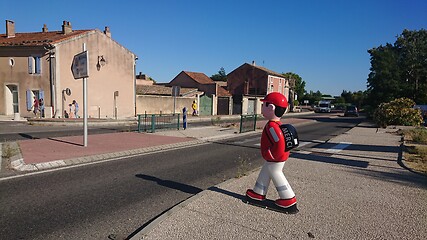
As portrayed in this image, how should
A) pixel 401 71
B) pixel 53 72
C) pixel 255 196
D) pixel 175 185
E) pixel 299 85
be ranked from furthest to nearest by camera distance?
pixel 299 85 < pixel 401 71 < pixel 53 72 < pixel 175 185 < pixel 255 196

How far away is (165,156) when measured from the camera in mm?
8422

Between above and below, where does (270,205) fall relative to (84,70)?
below

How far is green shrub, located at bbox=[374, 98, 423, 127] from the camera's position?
21250 millimetres

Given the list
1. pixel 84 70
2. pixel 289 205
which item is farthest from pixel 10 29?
pixel 289 205

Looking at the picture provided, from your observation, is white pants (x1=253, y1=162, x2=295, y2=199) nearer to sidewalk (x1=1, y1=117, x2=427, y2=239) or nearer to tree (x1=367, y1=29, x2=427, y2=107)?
sidewalk (x1=1, y1=117, x2=427, y2=239)

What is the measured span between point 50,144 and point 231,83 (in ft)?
144

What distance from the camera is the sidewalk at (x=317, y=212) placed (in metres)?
3.32

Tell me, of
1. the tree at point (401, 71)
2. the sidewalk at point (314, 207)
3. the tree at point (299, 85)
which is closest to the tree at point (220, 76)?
the tree at point (299, 85)

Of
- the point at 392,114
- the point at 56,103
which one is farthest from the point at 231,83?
the point at 56,103

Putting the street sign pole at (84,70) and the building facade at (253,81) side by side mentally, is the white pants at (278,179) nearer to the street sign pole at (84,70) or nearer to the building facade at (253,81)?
the street sign pole at (84,70)

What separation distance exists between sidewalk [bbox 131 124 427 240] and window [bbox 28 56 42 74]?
2043 centimetres

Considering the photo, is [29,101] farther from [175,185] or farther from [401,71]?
[401,71]

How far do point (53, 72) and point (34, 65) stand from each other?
6.38 ft

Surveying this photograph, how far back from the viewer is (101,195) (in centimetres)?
474
